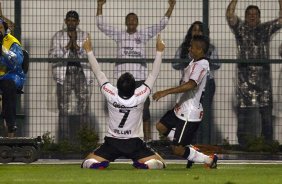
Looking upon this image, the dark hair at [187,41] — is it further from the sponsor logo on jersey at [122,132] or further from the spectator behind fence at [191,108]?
the sponsor logo on jersey at [122,132]

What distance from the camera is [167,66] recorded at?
22547 millimetres

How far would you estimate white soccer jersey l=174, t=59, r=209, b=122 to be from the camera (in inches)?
687

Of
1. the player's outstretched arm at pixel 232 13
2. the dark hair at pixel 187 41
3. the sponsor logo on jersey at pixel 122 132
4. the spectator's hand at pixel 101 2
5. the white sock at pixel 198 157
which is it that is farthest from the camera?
the player's outstretched arm at pixel 232 13

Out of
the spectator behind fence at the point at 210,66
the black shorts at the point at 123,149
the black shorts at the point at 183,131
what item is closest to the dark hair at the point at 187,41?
the spectator behind fence at the point at 210,66

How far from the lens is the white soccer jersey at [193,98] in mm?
17453

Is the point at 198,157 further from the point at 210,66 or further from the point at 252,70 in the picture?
the point at 252,70

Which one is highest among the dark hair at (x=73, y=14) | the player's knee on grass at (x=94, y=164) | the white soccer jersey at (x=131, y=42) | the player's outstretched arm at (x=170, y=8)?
the player's outstretched arm at (x=170, y=8)

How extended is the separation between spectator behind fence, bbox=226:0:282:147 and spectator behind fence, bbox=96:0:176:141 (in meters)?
1.36

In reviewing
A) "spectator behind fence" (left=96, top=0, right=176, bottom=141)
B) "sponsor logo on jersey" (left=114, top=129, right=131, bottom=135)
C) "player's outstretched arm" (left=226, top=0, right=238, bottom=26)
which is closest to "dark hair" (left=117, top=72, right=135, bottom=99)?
"sponsor logo on jersey" (left=114, top=129, right=131, bottom=135)

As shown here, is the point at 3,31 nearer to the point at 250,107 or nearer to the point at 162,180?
the point at 162,180

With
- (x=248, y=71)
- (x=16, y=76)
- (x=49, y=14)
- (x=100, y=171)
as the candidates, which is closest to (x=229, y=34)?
(x=248, y=71)

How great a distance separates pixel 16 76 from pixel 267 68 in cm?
587

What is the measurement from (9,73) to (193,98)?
2803 mm

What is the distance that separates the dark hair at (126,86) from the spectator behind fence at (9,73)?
1931 mm
